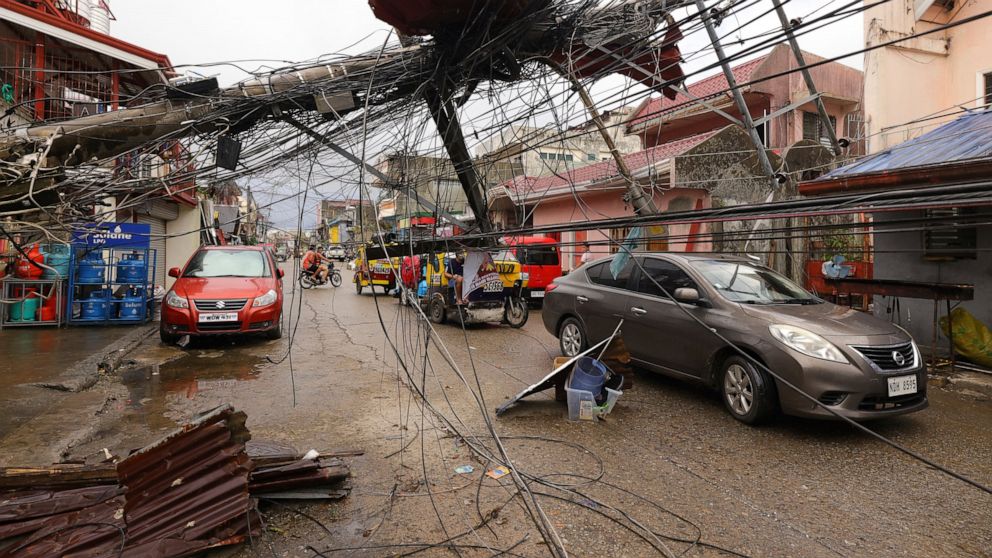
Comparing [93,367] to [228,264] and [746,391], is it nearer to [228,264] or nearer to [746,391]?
[228,264]

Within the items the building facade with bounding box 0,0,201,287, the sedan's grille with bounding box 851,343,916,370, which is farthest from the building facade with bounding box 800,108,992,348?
the building facade with bounding box 0,0,201,287

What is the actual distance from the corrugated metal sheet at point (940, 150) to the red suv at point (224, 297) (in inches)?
354

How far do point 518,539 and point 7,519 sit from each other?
2.77m

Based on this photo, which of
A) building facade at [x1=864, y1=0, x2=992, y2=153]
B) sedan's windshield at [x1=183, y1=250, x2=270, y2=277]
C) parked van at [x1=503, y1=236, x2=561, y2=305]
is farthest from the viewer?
parked van at [x1=503, y1=236, x2=561, y2=305]

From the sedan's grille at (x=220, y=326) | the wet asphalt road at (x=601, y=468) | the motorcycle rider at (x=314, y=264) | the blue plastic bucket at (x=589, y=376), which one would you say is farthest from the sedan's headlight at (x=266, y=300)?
the motorcycle rider at (x=314, y=264)

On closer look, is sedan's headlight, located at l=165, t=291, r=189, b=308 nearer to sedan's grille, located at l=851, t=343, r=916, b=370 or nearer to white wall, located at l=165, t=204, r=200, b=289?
sedan's grille, located at l=851, t=343, r=916, b=370

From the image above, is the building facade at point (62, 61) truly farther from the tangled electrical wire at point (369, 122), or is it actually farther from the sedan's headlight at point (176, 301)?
the tangled electrical wire at point (369, 122)

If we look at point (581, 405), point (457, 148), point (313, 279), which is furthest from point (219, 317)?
point (313, 279)

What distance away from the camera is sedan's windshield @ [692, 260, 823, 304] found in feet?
18.4

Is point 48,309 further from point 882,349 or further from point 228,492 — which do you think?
point 882,349

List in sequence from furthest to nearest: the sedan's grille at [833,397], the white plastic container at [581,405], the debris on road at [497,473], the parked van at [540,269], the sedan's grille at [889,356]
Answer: the parked van at [540,269] < the white plastic container at [581,405] < the sedan's grille at [889,356] < the sedan's grille at [833,397] < the debris on road at [497,473]

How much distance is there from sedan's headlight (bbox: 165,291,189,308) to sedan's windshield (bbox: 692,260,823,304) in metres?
7.61

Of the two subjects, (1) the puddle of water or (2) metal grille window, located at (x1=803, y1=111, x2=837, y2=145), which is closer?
(1) the puddle of water

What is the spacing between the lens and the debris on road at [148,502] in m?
2.79
